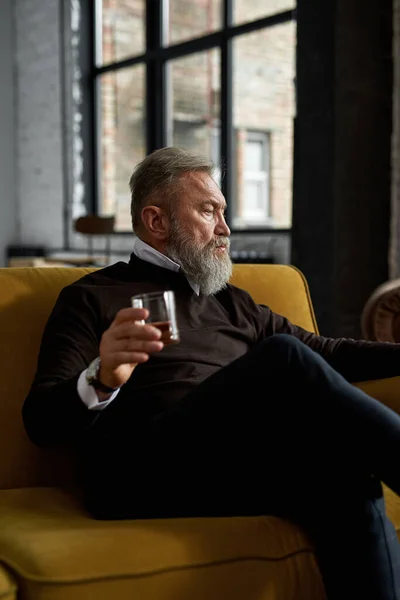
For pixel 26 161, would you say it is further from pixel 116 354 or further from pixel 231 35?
pixel 116 354

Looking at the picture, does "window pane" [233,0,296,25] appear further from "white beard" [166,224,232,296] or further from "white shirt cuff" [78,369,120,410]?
"white shirt cuff" [78,369,120,410]

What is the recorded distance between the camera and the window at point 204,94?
5594mm

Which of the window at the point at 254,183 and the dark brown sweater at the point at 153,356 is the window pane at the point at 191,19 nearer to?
the window at the point at 254,183

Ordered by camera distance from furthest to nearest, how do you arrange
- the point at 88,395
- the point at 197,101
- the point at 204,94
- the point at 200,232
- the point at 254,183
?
the point at 197,101, the point at 204,94, the point at 254,183, the point at 200,232, the point at 88,395

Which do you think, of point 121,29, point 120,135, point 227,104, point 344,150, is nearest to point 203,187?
point 344,150

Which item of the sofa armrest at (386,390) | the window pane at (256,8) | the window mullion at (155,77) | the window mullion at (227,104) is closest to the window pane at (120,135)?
the window mullion at (155,77)

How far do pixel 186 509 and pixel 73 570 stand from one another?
0.95 ft

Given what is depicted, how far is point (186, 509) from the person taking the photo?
1386 millimetres

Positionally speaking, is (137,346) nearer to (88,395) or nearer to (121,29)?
(88,395)

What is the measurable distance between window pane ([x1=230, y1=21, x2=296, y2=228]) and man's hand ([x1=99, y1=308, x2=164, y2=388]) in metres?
4.40

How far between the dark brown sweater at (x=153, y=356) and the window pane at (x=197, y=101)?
4.26 m

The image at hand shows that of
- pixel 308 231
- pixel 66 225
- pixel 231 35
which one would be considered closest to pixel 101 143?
pixel 66 225

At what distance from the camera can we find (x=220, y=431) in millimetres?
1346

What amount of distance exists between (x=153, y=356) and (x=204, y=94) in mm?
4864
